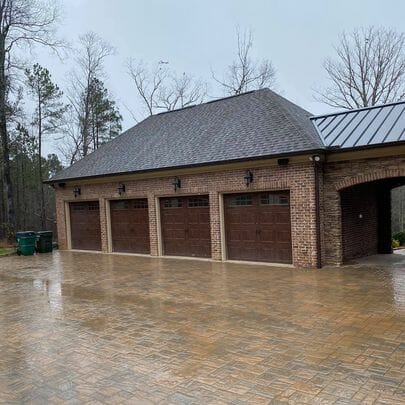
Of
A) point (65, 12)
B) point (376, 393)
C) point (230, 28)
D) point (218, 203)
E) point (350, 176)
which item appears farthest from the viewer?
point (230, 28)

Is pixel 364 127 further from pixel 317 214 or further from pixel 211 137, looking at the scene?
pixel 211 137

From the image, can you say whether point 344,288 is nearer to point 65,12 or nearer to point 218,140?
point 218,140

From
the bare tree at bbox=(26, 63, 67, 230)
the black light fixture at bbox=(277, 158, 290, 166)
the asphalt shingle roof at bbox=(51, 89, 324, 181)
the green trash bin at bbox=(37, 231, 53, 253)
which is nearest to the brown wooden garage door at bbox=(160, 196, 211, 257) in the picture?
the asphalt shingle roof at bbox=(51, 89, 324, 181)

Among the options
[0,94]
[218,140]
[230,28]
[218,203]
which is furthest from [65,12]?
[218,203]

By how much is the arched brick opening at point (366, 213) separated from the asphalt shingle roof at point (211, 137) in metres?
1.76

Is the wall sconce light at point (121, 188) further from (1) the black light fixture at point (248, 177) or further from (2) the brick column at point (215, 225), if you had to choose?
(1) the black light fixture at point (248, 177)

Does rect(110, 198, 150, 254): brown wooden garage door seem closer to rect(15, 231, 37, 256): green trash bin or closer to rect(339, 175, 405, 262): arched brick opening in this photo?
rect(15, 231, 37, 256): green trash bin

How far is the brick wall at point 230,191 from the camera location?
1082 cm

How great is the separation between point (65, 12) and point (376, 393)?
25189 millimetres

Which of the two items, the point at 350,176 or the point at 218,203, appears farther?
the point at 218,203

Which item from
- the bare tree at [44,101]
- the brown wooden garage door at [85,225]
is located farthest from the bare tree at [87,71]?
the brown wooden garage door at [85,225]

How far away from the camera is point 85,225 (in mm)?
17297

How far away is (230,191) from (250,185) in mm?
764

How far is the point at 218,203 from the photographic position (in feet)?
41.4
